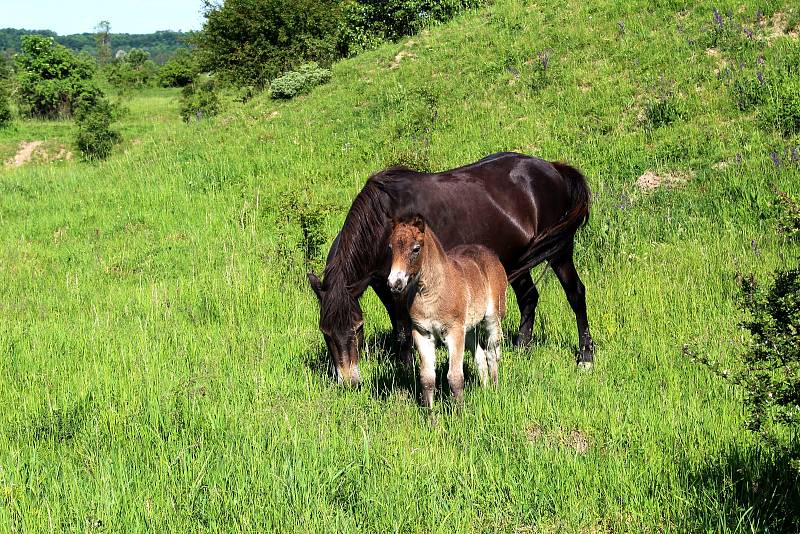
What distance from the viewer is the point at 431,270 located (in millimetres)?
4648

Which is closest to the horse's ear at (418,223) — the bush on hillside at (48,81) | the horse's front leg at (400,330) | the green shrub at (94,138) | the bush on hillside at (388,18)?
the horse's front leg at (400,330)

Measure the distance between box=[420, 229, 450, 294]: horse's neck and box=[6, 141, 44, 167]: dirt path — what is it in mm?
23233

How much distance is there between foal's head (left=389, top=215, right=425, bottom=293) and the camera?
405 centimetres

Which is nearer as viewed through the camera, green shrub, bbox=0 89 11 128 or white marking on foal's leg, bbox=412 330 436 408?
white marking on foal's leg, bbox=412 330 436 408

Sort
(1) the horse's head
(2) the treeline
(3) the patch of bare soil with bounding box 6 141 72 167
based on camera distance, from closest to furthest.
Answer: (1) the horse's head → (3) the patch of bare soil with bounding box 6 141 72 167 → (2) the treeline

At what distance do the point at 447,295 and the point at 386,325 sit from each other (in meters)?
2.98

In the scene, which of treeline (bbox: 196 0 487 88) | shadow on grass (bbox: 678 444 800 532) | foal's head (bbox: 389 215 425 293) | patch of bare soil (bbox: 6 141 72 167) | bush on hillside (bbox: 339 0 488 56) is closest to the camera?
shadow on grass (bbox: 678 444 800 532)

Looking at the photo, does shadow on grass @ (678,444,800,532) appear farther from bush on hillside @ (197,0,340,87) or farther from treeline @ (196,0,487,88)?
bush on hillside @ (197,0,340,87)

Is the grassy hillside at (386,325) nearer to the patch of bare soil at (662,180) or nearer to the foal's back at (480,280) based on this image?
the patch of bare soil at (662,180)

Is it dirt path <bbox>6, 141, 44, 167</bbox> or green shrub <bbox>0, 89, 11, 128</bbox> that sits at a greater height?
green shrub <bbox>0, 89, 11, 128</bbox>

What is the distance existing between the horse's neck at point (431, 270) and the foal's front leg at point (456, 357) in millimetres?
375

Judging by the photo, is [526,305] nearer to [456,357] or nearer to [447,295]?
[456,357]

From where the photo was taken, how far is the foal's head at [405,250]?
405 cm

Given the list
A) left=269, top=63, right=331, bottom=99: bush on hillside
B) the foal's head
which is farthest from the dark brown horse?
left=269, top=63, right=331, bottom=99: bush on hillside
